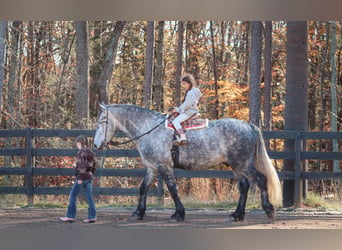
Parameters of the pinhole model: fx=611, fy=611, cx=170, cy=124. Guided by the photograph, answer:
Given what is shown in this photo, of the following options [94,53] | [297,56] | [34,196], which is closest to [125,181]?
[34,196]

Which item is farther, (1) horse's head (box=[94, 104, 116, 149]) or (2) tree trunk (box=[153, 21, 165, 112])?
(2) tree trunk (box=[153, 21, 165, 112])

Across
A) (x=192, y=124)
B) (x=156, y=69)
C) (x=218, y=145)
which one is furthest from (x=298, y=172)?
(x=156, y=69)

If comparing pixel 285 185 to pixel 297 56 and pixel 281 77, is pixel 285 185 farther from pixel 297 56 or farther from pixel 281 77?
pixel 281 77

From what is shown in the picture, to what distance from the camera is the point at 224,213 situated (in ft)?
34.1

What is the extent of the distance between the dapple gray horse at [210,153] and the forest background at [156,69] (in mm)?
6789

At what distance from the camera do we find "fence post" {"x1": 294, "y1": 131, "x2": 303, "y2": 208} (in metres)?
11.2

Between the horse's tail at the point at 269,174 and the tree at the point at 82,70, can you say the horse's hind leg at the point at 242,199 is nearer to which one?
the horse's tail at the point at 269,174

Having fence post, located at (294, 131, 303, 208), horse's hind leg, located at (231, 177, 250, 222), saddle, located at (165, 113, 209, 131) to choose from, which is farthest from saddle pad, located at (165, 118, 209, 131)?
fence post, located at (294, 131, 303, 208)

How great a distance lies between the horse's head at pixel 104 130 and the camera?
30.0ft

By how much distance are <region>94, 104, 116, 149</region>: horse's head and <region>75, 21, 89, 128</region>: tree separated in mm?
5780

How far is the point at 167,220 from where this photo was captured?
9234 mm

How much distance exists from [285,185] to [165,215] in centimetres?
281

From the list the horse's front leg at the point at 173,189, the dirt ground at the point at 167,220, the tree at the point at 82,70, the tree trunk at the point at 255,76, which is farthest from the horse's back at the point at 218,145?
the tree at the point at 82,70

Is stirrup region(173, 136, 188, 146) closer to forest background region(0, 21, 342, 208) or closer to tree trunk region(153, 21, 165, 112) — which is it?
forest background region(0, 21, 342, 208)
